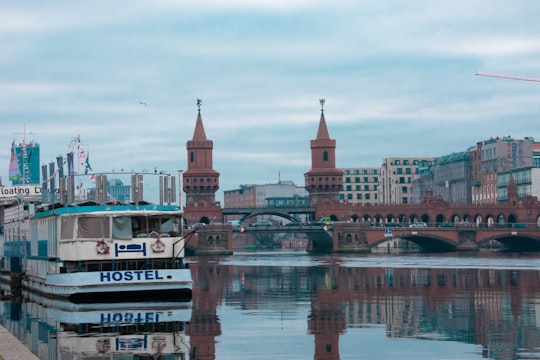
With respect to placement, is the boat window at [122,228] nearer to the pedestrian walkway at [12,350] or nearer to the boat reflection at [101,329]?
the boat reflection at [101,329]

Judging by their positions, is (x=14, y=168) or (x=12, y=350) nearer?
(x=12, y=350)

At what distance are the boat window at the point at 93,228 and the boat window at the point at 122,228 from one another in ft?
1.37

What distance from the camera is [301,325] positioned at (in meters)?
38.5

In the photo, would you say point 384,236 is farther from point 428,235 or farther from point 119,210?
point 119,210

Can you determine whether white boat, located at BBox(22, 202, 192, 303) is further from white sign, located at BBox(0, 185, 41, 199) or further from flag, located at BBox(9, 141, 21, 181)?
flag, located at BBox(9, 141, 21, 181)

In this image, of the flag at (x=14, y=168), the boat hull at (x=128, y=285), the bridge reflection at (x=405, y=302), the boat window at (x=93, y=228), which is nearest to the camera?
A: the bridge reflection at (x=405, y=302)

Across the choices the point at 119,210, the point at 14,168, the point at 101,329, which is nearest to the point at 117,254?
the point at 119,210

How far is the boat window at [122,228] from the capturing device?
51.4 meters

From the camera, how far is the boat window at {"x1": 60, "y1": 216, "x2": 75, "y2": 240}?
170 feet

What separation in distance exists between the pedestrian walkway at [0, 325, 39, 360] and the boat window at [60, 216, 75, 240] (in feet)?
58.9

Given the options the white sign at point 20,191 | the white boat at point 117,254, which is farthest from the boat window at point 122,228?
the white sign at point 20,191

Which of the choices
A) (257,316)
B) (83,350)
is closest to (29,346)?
(83,350)

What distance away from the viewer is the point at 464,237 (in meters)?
185

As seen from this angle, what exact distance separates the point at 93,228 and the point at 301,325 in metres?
16.3
